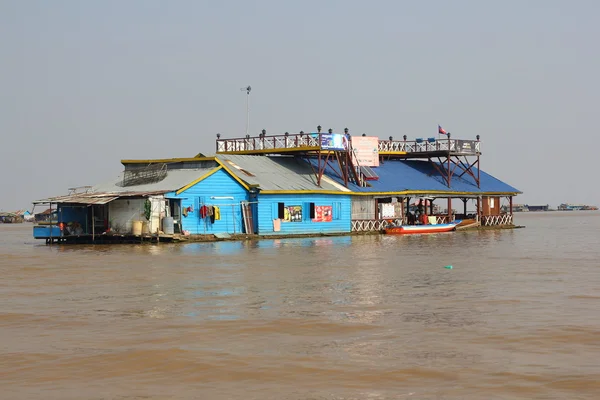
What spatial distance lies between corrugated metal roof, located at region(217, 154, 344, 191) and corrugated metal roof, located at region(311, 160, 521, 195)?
187cm

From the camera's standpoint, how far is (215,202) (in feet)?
161

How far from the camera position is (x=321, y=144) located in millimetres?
56406

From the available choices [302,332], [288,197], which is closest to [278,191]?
[288,197]

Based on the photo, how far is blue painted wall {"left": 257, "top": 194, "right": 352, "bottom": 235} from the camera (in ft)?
167

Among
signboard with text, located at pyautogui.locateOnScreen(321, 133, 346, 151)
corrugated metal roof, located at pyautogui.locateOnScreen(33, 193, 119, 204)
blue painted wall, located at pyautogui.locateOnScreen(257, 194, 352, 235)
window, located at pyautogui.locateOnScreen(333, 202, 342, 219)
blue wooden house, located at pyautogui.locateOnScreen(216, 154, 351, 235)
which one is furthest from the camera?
signboard with text, located at pyautogui.locateOnScreen(321, 133, 346, 151)

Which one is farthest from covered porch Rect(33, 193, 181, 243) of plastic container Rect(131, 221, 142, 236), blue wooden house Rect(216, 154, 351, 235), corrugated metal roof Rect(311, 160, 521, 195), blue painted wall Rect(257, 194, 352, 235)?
corrugated metal roof Rect(311, 160, 521, 195)

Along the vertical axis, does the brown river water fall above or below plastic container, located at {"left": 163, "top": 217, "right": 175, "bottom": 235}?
below

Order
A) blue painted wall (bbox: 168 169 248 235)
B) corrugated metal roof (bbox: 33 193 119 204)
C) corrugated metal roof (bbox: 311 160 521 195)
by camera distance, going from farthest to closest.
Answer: corrugated metal roof (bbox: 311 160 521 195), blue painted wall (bbox: 168 169 248 235), corrugated metal roof (bbox: 33 193 119 204)

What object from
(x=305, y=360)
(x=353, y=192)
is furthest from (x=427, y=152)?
(x=305, y=360)

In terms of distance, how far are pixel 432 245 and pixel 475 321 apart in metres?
27.6

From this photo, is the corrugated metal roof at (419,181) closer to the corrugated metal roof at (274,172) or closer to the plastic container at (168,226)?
the corrugated metal roof at (274,172)

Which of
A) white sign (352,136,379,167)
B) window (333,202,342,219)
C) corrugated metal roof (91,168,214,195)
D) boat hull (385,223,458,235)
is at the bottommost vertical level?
boat hull (385,223,458,235)

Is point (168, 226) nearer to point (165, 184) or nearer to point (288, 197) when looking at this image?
point (165, 184)

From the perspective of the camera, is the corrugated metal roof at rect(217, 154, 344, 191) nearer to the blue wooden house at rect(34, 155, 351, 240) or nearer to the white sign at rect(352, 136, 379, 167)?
the blue wooden house at rect(34, 155, 351, 240)
